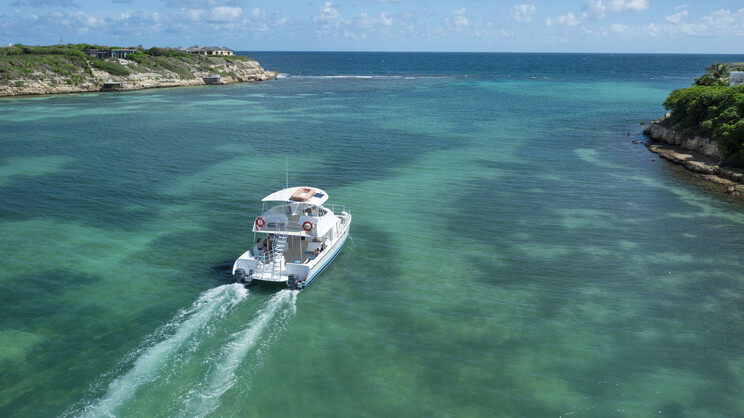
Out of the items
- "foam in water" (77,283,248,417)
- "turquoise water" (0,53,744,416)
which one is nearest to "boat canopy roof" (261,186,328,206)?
"turquoise water" (0,53,744,416)

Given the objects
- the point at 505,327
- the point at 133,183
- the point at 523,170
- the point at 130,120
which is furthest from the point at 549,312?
the point at 130,120

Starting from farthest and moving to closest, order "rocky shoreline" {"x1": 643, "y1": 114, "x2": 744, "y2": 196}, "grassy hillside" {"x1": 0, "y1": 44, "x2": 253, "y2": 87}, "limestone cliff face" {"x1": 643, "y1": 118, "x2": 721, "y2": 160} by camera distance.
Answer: "grassy hillside" {"x1": 0, "y1": 44, "x2": 253, "y2": 87}
"limestone cliff face" {"x1": 643, "y1": 118, "x2": 721, "y2": 160}
"rocky shoreline" {"x1": 643, "y1": 114, "x2": 744, "y2": 196}

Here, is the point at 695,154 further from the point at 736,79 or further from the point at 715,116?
the point at 736,79

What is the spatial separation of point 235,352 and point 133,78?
13218 centimetres

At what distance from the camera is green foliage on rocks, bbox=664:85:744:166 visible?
50.2 meters

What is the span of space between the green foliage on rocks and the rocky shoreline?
1.07 meters

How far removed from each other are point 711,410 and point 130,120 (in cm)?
8451

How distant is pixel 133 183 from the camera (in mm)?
47750

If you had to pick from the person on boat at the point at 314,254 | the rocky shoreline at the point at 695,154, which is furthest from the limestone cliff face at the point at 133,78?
the rocky shoreline at the point at 695,154

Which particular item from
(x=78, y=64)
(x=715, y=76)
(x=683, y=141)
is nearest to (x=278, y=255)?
(x=683, y=141)

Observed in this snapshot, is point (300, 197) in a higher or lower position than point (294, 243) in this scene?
higher

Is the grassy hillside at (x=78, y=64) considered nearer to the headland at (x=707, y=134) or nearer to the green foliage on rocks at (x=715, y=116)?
the headland at (x=707, y=134)

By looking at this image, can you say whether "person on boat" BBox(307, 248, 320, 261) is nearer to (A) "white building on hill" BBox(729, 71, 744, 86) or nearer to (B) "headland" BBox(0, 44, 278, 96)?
(A) "white building on hill" BBox(729, 71, 744, 86)

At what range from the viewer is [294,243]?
3161 cm
